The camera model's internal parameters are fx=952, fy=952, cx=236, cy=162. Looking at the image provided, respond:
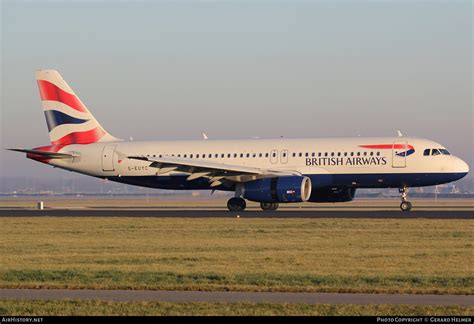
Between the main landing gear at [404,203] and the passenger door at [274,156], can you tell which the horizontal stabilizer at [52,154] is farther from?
the main landing gear at [404,203]

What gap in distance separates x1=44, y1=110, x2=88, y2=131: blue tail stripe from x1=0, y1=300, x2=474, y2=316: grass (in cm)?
4324

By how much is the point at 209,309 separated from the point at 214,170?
120 feet

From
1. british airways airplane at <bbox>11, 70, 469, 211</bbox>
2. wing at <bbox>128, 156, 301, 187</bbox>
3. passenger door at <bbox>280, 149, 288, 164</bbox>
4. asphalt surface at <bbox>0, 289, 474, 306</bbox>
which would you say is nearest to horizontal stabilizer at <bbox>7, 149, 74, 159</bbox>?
british airways airplane at <bbox>11, 70, 469, 211</bbox>

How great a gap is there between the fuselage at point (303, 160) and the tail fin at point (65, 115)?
922mm

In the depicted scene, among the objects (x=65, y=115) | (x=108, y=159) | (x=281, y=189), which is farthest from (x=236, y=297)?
(x=65, y=115)

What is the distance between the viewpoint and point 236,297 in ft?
61.4

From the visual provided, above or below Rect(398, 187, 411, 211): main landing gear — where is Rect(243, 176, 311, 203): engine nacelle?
above

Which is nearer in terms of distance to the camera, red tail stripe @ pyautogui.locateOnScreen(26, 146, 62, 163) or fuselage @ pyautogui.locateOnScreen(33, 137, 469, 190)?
fuselage @ pyautogui.locateOnScreen(33, 137, 469, 190)

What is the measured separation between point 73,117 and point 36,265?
118 ft

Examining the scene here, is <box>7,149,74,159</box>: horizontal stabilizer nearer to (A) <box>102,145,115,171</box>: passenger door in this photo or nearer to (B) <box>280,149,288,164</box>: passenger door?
(A) <box>102,145,115,171</box>: passenger door

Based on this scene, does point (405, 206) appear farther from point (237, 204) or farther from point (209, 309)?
point (209, 309)

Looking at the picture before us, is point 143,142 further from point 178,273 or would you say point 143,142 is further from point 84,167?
point 178,273

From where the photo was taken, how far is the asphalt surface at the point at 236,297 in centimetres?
1797

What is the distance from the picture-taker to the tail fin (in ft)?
198
